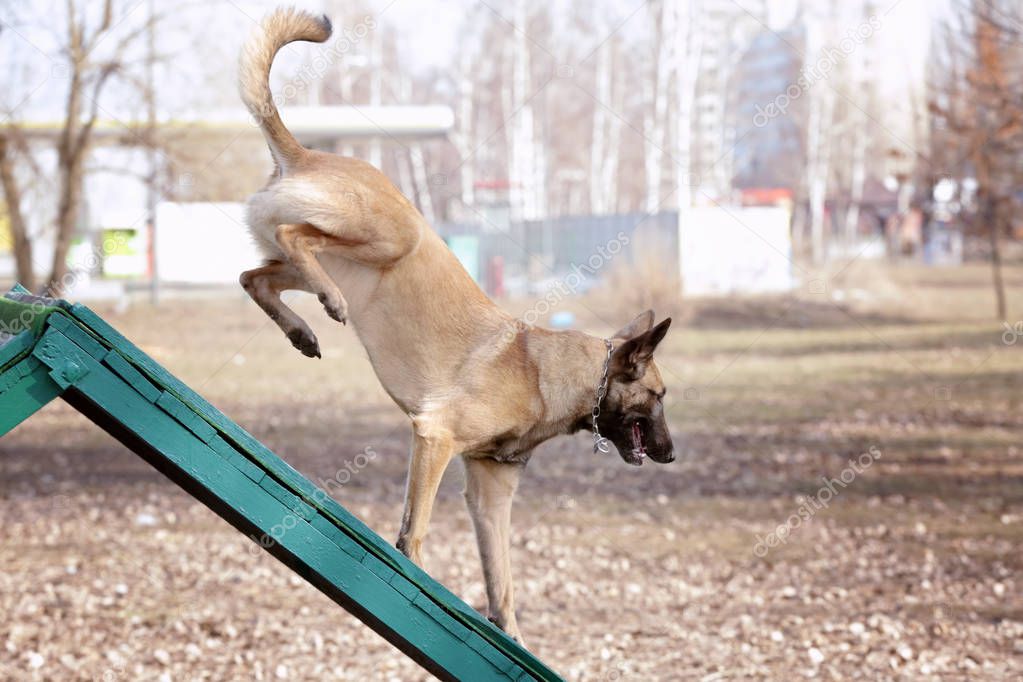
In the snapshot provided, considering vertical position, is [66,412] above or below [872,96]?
below

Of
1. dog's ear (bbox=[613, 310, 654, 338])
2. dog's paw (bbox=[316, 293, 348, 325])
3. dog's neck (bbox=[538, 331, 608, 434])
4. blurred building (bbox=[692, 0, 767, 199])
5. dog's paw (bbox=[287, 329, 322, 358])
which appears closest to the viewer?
dog's paw (bbox=[316, 293, 348, 325])

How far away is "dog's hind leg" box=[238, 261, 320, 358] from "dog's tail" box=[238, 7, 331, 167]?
0.39 meters

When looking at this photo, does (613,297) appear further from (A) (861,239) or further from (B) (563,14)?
(A) (861,239)

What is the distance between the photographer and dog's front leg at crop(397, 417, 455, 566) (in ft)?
12.9

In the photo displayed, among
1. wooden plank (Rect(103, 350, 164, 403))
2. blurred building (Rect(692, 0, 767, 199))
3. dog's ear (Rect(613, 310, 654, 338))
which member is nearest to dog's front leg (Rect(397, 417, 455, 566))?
wooden plank (Rect(103, 350, 164, 403))

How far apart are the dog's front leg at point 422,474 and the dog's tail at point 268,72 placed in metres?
1.07

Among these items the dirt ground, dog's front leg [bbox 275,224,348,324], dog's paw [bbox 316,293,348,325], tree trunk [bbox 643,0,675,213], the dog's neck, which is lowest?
the dirt ground

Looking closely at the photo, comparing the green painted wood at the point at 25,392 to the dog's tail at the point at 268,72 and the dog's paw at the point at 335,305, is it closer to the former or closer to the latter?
the dog's paw at the point at 335,305

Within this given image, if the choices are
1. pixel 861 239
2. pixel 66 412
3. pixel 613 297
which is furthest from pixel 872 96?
pixel 66 412

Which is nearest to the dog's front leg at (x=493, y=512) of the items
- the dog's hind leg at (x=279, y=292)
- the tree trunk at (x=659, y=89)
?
the dog's hind leg at (x=279, y=292)

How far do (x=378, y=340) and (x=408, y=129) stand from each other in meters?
16.8

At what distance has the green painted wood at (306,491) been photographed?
3494 mm

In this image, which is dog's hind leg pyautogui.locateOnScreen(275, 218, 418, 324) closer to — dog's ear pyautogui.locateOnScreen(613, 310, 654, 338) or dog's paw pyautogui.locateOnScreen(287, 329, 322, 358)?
dog's paw pyautogui.locateOnScreen(287, 329, 322, 358)

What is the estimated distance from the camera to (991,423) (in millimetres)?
13156
